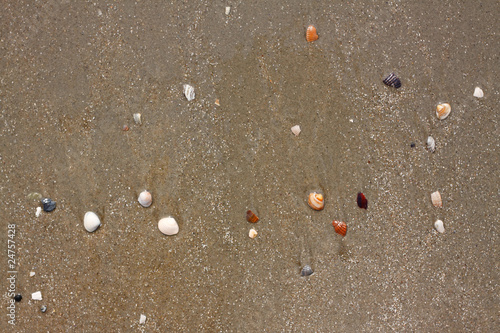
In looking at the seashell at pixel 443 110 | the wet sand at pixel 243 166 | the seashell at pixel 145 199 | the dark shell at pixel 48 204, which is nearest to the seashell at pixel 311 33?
the wet sand at pixel 243 166

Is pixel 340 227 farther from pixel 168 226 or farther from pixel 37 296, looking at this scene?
pixel 37 296

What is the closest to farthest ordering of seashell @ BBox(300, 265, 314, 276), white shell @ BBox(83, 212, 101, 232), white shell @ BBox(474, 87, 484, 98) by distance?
white shell @ BBox(83, 212, 101, 232), seashell @ BBox(300, 265, 314, 276), white shell @ BBox(474, 87, 484, 98)

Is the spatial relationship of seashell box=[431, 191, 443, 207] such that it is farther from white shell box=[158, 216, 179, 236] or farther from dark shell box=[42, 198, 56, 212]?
dark shell box=[42, 198, 56, 212]

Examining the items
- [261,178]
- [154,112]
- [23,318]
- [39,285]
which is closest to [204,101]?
[154,112]

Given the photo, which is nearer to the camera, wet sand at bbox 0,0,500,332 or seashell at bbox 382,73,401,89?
wet sand at bbox 0,0,500,332

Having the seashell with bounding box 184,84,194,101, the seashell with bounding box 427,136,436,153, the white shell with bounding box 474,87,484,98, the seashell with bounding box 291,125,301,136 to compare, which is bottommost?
the seashell with bounding box 427,136,436,153

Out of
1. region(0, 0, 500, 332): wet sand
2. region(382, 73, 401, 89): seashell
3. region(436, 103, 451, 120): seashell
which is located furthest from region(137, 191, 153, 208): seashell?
region(436, 103, 451, 120): seashell

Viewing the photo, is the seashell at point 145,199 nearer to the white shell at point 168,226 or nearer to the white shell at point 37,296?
the white shell at point 168,226

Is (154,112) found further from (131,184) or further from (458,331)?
(458,331)

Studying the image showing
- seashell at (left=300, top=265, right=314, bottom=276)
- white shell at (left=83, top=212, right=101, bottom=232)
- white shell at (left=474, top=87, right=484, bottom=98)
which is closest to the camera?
white shell at (left=83, top=212, right=101, bottom=232)

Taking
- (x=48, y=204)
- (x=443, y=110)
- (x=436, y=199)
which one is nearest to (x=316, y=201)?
(x=436, y=199)
